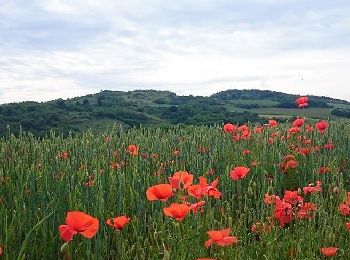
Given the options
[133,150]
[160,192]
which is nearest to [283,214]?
[160,192]

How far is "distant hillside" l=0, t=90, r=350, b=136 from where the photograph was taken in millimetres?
61969

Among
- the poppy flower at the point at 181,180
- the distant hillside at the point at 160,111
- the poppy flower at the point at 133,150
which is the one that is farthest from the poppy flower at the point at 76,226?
the distant hillside at the point at 160,111

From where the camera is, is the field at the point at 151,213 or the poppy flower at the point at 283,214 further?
the poppy flower at the point at 283,214

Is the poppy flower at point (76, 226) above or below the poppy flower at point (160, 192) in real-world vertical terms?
A: below

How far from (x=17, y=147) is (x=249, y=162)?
2.78m

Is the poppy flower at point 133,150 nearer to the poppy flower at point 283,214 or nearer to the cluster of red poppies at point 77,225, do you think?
the poppy flower at point 283,214

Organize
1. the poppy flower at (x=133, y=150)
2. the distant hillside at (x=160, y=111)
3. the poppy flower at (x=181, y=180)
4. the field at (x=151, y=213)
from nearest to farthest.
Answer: the field at (x=151, y=213) → the poppy flower at (x=181, y=180) → the poppy flower at (x=133, y=150) → the distant hillside at (x=160, y=111)

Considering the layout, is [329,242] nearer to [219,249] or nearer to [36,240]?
[219,249]

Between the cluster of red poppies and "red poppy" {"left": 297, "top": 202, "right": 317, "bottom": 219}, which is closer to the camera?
the cluster of red poppies

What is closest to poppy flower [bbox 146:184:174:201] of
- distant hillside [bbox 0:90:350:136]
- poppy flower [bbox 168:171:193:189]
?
poppy flower [bbox 168:171:193:189]

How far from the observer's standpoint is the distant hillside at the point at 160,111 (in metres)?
62.0

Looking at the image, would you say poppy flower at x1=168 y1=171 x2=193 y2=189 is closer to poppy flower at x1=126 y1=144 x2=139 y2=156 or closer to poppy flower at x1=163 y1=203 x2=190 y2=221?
poppy flower at x1=163 y1=203 x2=190 y2=221

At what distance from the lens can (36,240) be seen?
3.24 meters

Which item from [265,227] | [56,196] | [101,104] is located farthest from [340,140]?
[101,104]
